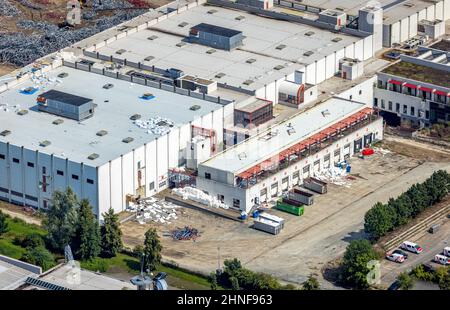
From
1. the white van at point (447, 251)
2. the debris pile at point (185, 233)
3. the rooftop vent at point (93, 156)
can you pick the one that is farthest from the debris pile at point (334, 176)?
the rooftop vent at point (93, 156)

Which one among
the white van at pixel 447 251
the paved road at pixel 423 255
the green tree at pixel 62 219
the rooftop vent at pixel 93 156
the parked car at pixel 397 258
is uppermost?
the rooftop vent at pixel 93 156

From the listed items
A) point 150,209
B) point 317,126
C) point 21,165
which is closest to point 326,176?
point 317,126

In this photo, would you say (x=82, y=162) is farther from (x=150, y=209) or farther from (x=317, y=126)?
(x=317, y=126)

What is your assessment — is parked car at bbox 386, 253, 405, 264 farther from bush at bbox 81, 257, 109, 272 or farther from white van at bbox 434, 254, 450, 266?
bush at bbox 81, 257, 109, 272

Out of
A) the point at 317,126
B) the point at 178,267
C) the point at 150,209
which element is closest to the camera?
the point at 178,267

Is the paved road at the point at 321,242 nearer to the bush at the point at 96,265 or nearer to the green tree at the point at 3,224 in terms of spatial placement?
the bush at the point at 96,265

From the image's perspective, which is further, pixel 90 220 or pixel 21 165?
pixel 21 165
